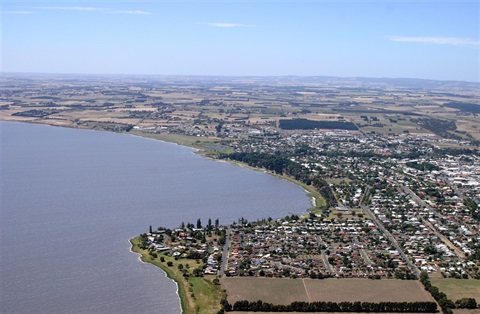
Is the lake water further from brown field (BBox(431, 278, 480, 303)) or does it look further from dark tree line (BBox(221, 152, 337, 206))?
brown field (BBox(431, 278, 480, 303))

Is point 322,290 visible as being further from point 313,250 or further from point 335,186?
point 335,186

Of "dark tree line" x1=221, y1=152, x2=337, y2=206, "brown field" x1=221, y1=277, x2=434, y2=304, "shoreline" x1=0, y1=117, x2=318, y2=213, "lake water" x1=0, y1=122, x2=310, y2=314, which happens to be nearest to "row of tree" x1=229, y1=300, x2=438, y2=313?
"brown field" x1=221, y1=277, x2=434, y2=304

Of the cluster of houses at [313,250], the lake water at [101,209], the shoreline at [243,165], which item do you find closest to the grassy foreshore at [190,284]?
the lake water at [101,209]

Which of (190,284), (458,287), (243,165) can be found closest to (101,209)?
(190,284)

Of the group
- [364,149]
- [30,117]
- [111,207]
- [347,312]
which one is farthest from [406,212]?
[30,117]

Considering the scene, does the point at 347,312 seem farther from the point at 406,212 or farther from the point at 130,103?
the point at 130,103

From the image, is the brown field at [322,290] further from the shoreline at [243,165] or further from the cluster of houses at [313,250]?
the shoreline at [243,165]
